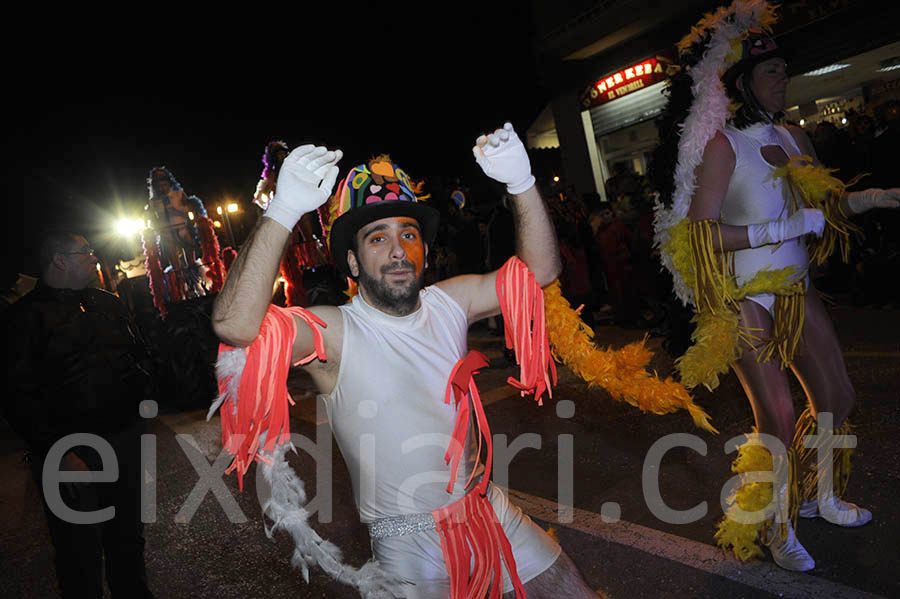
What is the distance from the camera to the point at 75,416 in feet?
10.8

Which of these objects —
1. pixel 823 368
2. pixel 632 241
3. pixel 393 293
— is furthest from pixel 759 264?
pixel 632 241

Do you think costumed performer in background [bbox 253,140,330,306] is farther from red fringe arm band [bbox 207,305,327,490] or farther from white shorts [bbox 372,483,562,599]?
white shorts [bbox 372,483,562,599]

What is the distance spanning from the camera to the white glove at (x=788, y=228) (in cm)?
272

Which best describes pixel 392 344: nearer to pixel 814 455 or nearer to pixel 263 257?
pixel 263 257

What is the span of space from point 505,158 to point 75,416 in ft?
8.31

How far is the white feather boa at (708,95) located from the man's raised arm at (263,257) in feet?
5.74

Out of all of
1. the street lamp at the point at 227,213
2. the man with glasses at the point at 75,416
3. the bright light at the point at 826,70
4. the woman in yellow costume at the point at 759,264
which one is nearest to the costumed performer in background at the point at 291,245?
the street lamp at the point at 227,213

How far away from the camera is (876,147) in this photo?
22.4 ft

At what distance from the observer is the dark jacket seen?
325cm

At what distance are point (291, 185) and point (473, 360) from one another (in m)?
0.78

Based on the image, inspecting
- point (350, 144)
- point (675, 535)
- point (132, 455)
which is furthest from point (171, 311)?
point (350, 144)

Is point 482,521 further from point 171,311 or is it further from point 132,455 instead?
point 171,311

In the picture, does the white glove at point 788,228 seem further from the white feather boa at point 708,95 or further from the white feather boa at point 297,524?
the white feather boa at point 297,524

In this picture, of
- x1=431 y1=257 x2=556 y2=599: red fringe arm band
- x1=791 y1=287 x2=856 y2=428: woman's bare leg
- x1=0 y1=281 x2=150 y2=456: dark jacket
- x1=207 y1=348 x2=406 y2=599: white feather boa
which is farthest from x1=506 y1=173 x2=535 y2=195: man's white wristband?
x1=0 y1=281 x2=150 y2=456: dark jacket
